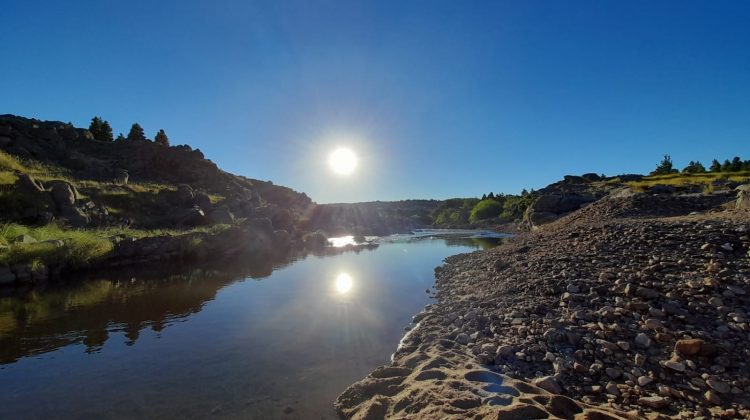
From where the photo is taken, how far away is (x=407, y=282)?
79.4 ft

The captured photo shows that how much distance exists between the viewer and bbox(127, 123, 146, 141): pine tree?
91.5 metres

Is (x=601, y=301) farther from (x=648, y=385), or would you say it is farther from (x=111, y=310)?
(x=111, y=310)

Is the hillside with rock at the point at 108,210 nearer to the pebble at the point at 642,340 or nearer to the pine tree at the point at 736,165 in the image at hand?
the pebble at the point at 642,340

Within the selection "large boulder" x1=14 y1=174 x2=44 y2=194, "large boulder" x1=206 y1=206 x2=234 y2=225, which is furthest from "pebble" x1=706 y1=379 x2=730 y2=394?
"large boulder" x1=206 y1=206 x2=234 y2=225

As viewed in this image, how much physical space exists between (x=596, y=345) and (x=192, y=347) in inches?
488

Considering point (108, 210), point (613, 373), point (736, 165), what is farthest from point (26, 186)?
point (736, 165)

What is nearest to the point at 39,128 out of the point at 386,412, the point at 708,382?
the point at 386,412

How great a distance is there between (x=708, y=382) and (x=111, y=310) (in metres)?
21.8

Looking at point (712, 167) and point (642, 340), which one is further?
point (712, 167)

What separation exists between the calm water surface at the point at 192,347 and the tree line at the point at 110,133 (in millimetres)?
81876

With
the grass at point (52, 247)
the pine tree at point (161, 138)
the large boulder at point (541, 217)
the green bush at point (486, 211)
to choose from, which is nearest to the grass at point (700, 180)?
the large boulder at point (541, 217)

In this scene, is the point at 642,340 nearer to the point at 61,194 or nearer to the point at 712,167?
the point at 61,194

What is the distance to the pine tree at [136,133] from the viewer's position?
91519 mm

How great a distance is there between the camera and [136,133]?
9269cm
